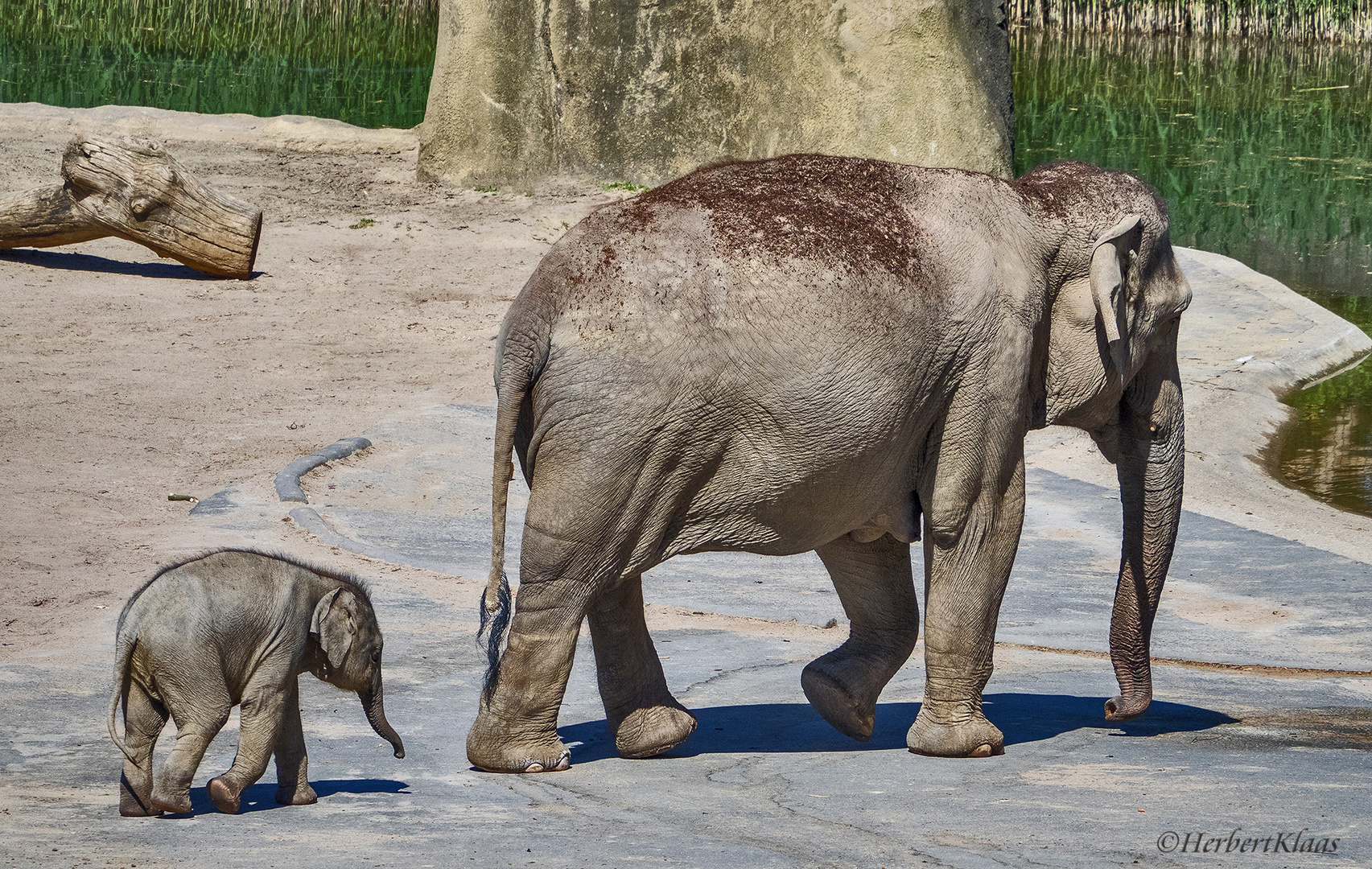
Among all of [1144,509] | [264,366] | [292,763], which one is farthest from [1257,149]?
[292,763]

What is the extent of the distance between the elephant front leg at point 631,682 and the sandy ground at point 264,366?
199 centimetres

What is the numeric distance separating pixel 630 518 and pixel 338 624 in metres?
0.85

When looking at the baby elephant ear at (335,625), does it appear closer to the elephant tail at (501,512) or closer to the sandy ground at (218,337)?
the elephant tail at (501,512)

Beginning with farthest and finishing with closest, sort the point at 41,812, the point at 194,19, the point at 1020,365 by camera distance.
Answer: the point at 194,19
the point at 1020,365
the point at 41,812

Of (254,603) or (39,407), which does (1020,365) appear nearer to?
(254,603)

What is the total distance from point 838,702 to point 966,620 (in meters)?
0.50

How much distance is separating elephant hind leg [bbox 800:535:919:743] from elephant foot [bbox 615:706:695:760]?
54 centimetres

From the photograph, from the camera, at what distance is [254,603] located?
4.27 m

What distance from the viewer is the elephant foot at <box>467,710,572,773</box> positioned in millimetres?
4879

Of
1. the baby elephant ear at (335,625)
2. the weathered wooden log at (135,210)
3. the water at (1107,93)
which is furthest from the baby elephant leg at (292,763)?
the water at (1107,93)

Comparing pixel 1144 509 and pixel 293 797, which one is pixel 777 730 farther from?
pixel 293 797

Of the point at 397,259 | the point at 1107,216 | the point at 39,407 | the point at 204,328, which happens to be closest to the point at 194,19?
the point at 397,259

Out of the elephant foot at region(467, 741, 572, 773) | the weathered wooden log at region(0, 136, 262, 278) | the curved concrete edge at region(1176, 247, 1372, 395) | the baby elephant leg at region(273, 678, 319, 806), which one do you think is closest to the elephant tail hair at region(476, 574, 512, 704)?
the elephant foot at region(467, 741, 572, 773)

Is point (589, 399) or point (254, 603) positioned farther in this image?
point (589, 399)
